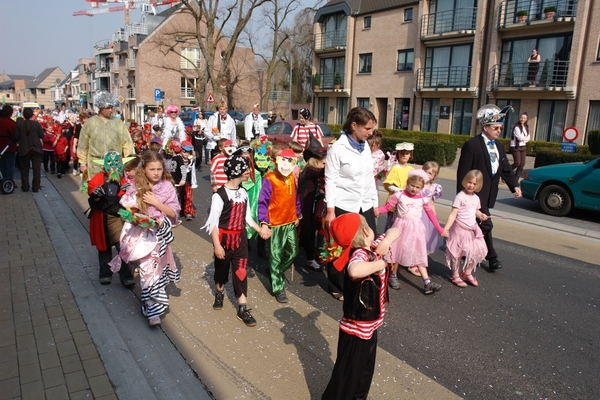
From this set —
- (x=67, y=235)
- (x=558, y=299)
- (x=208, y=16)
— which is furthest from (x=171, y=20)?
(x=558, y=299)

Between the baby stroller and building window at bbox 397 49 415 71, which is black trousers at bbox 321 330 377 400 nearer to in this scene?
the baby stroller

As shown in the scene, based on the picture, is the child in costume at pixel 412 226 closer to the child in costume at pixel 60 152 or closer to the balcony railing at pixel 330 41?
the child in costume at pixel 60 152

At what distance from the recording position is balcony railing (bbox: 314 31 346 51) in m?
34.7

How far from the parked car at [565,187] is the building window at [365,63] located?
78.0 ft

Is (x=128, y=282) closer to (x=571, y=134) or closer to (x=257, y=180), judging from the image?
(x=257, y=180)

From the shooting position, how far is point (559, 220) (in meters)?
9.59

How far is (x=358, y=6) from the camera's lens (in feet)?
108

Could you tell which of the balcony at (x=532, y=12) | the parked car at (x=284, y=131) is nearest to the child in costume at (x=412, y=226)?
the parked car at (x=284, y=131)

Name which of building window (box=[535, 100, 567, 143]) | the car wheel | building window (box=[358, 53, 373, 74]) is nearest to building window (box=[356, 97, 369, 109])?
building window (box=[358, 53, 373, 74])

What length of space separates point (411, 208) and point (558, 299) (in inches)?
75.2

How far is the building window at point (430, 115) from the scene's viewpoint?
2831 centimetres

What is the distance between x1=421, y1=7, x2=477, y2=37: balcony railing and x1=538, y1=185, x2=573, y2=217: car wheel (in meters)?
18.4

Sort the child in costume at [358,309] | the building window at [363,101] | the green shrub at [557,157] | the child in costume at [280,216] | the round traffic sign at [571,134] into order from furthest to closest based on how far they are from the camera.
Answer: the building window at [363,101] < the round traffic sign at [571,134] < the green shrub at [557,157] < the child in costume at [280,216] < the child in costume at [358,309]

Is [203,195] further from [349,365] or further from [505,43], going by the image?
[505,43]
